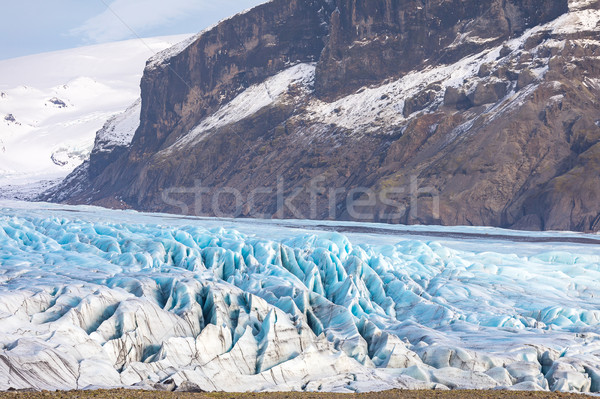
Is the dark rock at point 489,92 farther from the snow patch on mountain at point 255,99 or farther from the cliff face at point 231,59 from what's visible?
the cliff face at point 231,59

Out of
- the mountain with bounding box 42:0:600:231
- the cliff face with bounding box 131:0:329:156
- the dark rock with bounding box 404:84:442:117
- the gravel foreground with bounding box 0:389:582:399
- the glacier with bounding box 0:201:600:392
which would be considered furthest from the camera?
the cliff face with bounding box 131:0:329:156

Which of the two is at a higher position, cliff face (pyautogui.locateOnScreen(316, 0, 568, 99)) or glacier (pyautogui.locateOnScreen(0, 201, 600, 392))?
cliff face (pyautogui.locateOnScreen(316, 0, 568, 99))

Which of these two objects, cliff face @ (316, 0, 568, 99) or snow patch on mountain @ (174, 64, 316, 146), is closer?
cliff face @ (316, 0, 568, 99)

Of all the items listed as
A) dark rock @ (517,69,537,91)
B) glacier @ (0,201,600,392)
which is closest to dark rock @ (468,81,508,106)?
dark rock @ (517,69,537,91)

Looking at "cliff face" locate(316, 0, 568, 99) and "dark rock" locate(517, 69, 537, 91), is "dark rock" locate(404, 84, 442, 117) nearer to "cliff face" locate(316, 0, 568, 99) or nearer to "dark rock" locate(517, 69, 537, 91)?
"cliff face" locate(316, 0, 568, 99)

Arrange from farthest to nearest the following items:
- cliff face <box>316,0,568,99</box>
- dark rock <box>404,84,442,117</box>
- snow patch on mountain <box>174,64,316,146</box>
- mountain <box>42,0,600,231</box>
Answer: snow patch on mountain <box>174,64,316,146</box>, cliff face <box>316,0,568,99</box>, dark rock <box>404,84,442,117</box>, mountain <box>42,0,600,231</box>

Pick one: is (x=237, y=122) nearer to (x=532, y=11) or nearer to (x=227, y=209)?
(x=227, y=209)

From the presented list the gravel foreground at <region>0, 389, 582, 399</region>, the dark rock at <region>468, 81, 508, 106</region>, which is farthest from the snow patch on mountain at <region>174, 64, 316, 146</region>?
the gravel foreground at <region>0, 389, 582, 399</region>

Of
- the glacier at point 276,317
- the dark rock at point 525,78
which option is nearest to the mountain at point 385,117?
the dark rock at point 525,78
